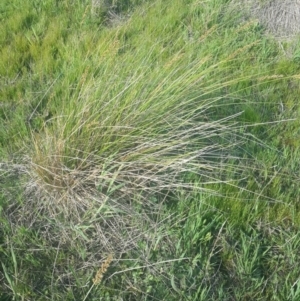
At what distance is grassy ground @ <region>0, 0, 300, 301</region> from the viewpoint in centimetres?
186

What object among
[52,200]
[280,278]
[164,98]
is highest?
[164,98]

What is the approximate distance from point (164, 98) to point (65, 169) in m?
0.59

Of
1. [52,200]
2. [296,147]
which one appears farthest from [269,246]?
[52,200]

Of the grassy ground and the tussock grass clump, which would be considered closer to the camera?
the grassy ground

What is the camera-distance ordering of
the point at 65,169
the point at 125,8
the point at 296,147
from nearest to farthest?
the point at 65,169, the point at 296,147, the point at 125,8

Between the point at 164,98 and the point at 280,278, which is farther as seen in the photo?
the point at 164,98

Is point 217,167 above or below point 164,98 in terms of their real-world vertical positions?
below

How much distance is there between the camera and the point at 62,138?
2152mm

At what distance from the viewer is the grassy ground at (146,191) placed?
1.86 m

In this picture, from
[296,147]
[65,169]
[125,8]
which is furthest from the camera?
[125,8]

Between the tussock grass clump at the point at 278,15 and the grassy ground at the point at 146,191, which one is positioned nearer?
the grassy ground at the point at 146,191

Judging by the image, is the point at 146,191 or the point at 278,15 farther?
the point at 278,15

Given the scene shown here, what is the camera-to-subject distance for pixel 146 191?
214 centimetres

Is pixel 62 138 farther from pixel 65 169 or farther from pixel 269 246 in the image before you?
pixel 269 246
